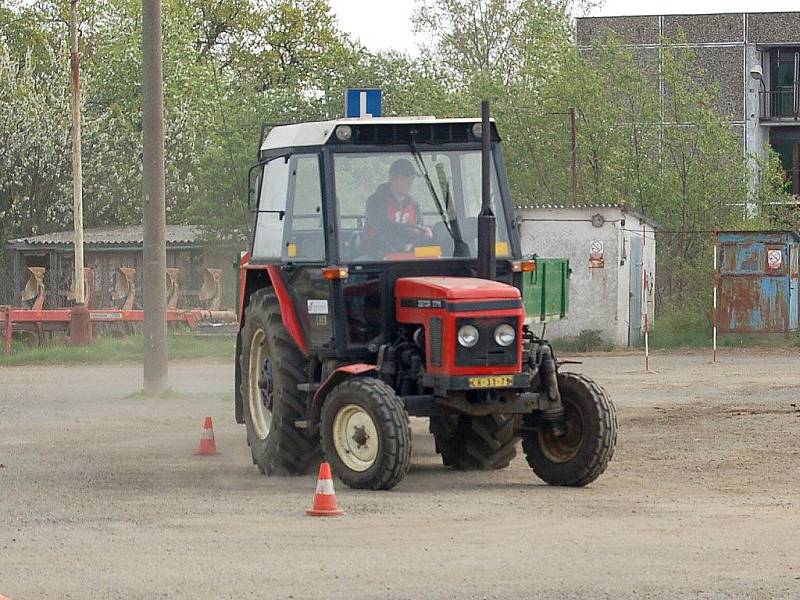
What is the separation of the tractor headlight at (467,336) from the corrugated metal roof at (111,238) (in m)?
29.5

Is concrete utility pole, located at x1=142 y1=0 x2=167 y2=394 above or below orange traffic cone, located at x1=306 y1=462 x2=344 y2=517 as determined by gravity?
above

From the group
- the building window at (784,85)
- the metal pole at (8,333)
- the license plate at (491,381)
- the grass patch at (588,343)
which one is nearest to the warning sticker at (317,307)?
the license plate at (491,381)

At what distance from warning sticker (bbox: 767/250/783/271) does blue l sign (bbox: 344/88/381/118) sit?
65.1 feet

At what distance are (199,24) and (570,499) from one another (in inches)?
2289

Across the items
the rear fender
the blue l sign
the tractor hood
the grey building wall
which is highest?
the grey building wall

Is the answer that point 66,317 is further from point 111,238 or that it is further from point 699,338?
point 699,338

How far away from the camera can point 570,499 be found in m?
11.5

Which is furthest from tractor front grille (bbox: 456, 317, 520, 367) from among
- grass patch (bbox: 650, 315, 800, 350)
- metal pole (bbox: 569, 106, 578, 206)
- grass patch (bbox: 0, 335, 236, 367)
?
metal pole (bbox: 569, 106, 578, 206)

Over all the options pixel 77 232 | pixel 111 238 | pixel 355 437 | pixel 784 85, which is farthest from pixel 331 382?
pixel 784 85

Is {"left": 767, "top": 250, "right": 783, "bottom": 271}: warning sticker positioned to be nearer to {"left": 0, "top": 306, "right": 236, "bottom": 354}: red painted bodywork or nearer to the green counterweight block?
the green counterweight block

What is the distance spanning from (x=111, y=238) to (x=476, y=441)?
31.5 metres

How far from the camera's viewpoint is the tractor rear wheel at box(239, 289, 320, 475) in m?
12.8

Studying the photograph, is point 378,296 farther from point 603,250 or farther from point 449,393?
Answer: point 603,250

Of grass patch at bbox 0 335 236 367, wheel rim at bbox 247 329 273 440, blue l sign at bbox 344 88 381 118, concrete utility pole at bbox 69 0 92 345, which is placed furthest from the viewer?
concrete utility pole at bbox 69 0 92 345
